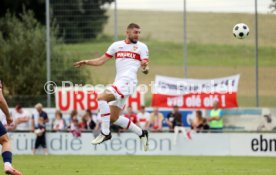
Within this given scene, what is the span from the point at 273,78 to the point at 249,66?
15.4 ft

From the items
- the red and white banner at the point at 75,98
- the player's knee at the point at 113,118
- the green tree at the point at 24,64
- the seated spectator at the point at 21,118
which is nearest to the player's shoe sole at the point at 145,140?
the player's knee at the point at 113,118

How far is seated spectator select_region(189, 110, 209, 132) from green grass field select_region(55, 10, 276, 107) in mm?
2658

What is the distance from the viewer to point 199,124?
28016mm

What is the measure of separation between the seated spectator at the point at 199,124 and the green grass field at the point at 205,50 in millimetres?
2658

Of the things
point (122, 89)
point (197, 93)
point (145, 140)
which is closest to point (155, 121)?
point (197, 93)

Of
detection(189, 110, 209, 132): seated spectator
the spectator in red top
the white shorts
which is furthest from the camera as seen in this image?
detection(189, 110, 209, 132): seated spectator

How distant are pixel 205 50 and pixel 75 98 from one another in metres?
16.7

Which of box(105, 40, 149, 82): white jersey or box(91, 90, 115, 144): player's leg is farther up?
box(105, 40, 149, 82): white jersey

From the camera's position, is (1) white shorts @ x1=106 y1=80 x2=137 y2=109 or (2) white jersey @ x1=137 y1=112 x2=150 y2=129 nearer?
(1) white shorts @ x1=106 y1=80 x2=137 y2=109

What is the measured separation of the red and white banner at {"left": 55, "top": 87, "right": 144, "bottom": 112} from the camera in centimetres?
3009

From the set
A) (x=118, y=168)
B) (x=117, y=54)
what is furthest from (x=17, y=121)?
(x=117, y=54)

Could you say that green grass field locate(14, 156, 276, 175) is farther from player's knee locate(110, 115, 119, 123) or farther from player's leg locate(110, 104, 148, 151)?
player's knee locate(110, 115, 119, 123)

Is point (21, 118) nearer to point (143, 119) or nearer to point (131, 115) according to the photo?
point (131, 115)

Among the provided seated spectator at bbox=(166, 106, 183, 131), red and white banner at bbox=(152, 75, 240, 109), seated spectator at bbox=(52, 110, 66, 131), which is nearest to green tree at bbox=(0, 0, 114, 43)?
seated spectator at bbox=(52, 110, 66, 131)
